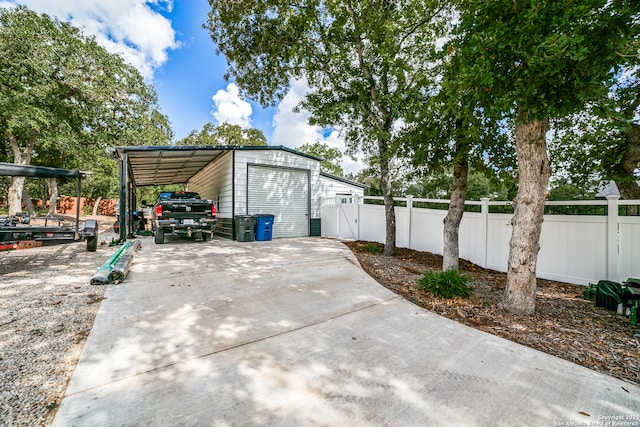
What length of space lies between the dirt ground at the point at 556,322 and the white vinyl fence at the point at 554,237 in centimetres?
44

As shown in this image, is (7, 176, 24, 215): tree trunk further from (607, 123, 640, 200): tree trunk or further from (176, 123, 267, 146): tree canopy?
(607, 123, 640, 200): tree trunk

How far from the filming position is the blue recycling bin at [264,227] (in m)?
9.56

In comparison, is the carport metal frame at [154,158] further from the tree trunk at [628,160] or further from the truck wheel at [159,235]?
the tree trunk at [628,160]

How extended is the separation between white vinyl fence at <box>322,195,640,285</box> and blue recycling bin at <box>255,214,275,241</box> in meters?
3.44

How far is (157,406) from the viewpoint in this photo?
1.75m

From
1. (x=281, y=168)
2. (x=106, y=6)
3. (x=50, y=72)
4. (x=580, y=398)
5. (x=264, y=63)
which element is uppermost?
(x=106, y=6)

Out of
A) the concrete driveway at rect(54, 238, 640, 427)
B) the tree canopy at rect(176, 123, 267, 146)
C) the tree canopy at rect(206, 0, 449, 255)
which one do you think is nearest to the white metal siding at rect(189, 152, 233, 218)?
the tree canopy at rect(206, 0, 449, 255)

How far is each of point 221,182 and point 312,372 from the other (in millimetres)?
10188

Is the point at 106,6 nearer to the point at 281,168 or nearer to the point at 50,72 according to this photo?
the point at 50,72

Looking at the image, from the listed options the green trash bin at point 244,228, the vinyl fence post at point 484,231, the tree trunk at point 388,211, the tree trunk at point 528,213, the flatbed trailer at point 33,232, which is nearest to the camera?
the tree trunk at point 528,213

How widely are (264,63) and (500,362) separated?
921 centimetres

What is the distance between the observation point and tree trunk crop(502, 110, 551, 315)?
11.0 ft

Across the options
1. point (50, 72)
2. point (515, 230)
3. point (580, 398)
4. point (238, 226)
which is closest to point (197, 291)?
point (580, 398)

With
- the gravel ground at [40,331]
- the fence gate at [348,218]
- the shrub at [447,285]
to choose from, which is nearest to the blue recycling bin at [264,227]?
the fence gate at [348,218]
